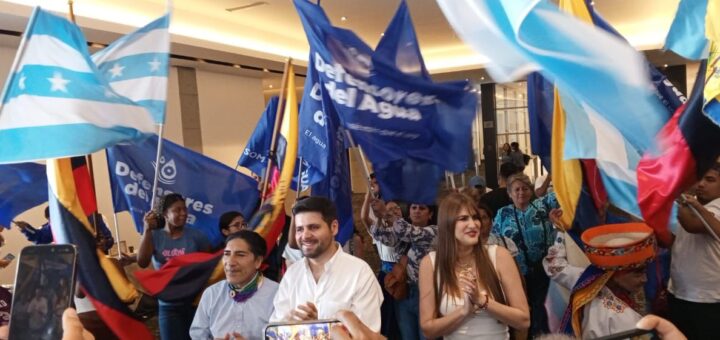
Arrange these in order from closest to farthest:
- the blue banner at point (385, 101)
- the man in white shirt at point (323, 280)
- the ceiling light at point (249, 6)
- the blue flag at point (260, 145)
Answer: the man in white shirt at point (323, 280) < the blue banner at point (385, 101) < the blue flag at point (260, 145) < the ceiling light at point (249, 6)

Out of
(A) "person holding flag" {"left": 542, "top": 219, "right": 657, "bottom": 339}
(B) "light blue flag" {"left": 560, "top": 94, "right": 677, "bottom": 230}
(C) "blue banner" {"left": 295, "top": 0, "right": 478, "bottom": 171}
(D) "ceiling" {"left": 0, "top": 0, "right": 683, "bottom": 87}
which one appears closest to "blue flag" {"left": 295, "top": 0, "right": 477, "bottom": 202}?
(C) "blue banner" {"left": 295, "top": 0, "right": 478, "bottom": 171}

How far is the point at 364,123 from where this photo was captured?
3072 millimetres

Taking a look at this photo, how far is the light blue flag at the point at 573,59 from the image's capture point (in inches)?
55.6

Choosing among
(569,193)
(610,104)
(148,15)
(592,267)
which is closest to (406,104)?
(569,193)

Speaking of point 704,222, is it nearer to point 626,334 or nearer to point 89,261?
point 626,334

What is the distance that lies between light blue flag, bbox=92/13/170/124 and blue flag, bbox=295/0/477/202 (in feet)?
2.72

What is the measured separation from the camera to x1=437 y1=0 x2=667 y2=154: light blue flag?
1.41 metres

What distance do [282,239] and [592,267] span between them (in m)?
2.39

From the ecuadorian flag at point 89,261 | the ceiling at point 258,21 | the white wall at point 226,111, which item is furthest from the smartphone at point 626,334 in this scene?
the white wall at point 226,111

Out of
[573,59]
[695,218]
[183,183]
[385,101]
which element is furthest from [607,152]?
[183,183]

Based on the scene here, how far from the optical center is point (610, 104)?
4.76 ft

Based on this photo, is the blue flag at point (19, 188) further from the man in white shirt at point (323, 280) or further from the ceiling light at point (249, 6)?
the ceiling light at point (249, 6)

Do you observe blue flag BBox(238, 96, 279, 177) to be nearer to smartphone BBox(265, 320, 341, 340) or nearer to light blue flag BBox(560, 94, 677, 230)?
light blue flag BBox(560, 94, 677, 230)

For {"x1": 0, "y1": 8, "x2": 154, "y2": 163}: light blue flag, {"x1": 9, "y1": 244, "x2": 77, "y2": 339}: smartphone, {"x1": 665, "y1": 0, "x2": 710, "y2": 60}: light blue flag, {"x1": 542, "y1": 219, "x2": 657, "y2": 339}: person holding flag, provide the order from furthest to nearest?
1. {"x1": 0, "y1": 8, "x2": 154, "y2": 163}: light blue flag
2. {"x1": 542, "y1": 219, "x2": 657, "y2": 339}: person holding flag
3. {"x1": 665, "y1": 0, "x2": 710, "y2": 60}: light blue flag
4. {"x1": 9, "y1": 244, "x2": 77, "y2": 339}: smartphone
